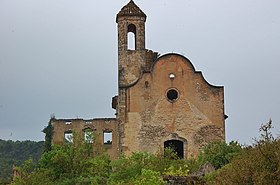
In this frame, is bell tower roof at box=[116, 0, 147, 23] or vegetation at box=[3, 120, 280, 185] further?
bell tower roof at box=[116, 0, 147, 23]

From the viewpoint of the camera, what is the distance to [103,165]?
109ft

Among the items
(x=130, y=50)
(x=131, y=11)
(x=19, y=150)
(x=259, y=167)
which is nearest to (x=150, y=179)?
(x=259, y=167)

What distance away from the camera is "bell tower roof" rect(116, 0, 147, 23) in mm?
46906

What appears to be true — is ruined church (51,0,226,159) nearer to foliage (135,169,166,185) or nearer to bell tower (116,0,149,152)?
bell tower (116,0,149,152)

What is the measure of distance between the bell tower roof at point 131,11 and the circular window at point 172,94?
681cm

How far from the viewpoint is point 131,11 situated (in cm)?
4725

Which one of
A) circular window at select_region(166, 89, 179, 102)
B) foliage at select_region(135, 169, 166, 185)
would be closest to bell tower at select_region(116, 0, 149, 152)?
circular window at select_region(166, 89, 179, 102)

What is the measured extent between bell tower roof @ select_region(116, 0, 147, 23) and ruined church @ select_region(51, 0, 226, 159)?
4.38 m

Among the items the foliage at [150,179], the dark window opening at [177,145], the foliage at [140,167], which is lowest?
the foliage at [150,179]

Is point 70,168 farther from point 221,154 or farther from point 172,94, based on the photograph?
point 172,94

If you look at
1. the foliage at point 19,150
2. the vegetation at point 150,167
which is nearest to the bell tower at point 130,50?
the vegetation at point 150,167

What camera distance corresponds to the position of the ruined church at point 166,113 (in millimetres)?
43625

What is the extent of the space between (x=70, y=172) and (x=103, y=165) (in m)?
1.91

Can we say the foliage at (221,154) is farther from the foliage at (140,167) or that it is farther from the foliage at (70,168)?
the foliage at (70,168)
